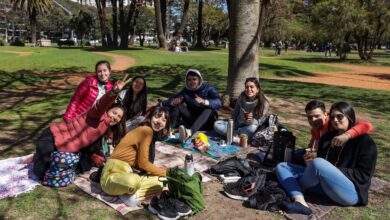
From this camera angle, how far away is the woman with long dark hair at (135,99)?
6.54m

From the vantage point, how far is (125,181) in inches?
149

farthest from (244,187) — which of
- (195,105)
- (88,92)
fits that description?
(195,105)

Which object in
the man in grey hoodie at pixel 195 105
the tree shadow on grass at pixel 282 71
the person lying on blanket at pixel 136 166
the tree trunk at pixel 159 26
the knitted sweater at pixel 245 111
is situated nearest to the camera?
the person lying on blanket at pixel 136 166

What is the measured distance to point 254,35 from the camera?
8391 mm

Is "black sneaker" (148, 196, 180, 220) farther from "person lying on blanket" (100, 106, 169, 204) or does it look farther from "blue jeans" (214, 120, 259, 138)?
"blue jeans" (214, 120, 259, 138)

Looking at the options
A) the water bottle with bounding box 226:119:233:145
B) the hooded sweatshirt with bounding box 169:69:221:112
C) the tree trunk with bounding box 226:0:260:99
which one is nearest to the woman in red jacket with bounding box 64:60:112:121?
the hooded sweatshirt with bounding box 169:69:221:112

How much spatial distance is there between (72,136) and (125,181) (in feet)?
3.39

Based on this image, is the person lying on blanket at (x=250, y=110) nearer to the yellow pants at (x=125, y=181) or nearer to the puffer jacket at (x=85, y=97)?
the puffer jacket at (x=85, y=97)

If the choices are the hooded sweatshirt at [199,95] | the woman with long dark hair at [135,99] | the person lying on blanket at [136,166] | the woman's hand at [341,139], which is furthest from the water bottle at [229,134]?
the woman's hand at [341,139]

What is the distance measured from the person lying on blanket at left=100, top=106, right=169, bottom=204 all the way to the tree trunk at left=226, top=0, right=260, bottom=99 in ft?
14.8

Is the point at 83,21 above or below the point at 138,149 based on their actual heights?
above

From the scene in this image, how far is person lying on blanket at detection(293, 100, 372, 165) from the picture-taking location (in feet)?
12.0

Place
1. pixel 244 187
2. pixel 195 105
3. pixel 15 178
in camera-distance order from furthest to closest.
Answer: pixel 195 105, pixel 15 178, pixel 244 187

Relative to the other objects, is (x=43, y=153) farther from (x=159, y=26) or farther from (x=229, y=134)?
(x=159, y=26)
